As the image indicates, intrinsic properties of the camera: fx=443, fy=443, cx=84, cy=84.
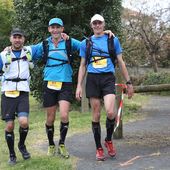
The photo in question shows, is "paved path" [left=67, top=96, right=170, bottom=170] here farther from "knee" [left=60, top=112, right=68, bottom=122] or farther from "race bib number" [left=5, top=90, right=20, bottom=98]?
"race bib number" [left=5, top=90, right=20, bottom=98]

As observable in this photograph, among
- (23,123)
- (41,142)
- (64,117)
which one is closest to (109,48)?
(64,117)

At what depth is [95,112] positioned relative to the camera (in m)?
6.73

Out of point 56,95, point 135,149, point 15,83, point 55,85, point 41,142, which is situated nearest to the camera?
point 15,83

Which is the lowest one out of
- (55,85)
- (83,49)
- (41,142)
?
(41,142)

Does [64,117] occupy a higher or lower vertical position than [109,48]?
lower

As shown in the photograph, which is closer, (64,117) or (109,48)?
(109,48)

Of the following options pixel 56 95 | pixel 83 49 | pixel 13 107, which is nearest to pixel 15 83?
pixel 13 107

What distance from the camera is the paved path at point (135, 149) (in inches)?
249

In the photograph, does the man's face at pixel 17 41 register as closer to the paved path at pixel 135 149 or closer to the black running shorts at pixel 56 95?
the black running shorts at pixel 56 95

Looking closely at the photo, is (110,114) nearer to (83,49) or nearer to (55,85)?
(55,85)

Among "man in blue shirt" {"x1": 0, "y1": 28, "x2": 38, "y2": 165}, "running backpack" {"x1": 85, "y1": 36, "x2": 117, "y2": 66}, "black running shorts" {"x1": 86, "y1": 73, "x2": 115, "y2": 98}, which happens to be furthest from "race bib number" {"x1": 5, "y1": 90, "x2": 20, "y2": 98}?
"running backpack" {"x1": 85, "y1": 36, "x2": 117, "y2": 66}

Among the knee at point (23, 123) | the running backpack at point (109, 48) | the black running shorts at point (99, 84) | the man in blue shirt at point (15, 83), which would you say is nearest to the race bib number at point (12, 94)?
the man in blue shirt at point (15, 83)

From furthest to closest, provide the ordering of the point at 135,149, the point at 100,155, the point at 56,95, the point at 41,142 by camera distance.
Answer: the point at 41,142 < the point at 135,149 < the point at 56,95 < the point at 100,155

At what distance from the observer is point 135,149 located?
24.4ft
